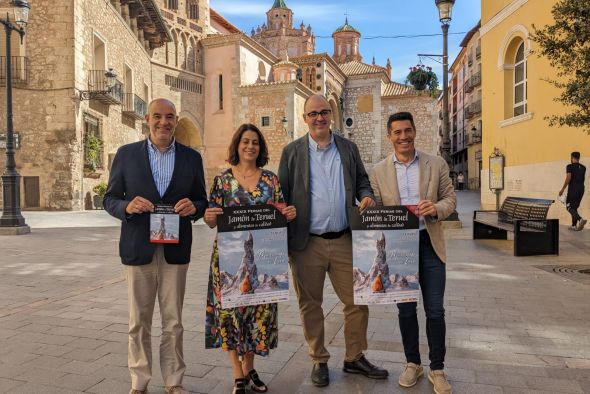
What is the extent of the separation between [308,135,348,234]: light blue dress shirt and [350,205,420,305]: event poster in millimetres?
212

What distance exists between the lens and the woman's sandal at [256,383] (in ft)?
10.1

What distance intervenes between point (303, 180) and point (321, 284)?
0.73m

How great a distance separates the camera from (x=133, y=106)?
24.2m

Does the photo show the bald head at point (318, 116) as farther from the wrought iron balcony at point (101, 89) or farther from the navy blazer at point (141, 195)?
the wrought iron balcony at point (101, 89)

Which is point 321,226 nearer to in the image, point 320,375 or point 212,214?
point 212,214

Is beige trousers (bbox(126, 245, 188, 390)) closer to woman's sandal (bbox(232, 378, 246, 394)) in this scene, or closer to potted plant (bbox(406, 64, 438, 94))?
woman's sandal (bbox(232, 378, 246, 394))

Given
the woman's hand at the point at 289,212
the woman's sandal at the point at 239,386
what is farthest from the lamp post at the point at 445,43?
the woman's sandal at the point at 239,386

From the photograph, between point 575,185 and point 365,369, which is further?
point 575,185

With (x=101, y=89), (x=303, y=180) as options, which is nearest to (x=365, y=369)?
(x=303, y=180)

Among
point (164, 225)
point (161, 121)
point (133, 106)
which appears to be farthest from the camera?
point (133, 106)

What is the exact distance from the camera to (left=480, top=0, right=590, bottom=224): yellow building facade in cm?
1296

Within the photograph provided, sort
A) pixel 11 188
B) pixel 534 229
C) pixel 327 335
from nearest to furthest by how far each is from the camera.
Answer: pixel 327 335, pixel 534 229, pixel 11 188

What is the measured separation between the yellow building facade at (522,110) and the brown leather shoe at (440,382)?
11065mm

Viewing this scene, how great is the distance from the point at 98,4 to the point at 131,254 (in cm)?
2083
